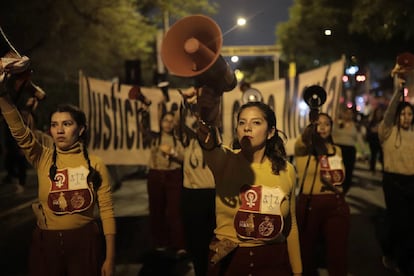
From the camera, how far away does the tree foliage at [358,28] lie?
1195 cm

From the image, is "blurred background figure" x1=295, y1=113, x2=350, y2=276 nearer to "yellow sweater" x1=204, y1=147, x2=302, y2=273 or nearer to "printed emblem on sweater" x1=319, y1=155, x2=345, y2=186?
"printed emblem on sweater" x1=319, y1=155, x2=345, y2=186

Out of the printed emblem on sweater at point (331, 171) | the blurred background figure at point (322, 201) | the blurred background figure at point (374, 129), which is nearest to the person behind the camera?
the blurred background figure at point (322, 201)

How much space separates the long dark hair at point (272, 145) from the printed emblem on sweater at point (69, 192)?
1091 millimetres

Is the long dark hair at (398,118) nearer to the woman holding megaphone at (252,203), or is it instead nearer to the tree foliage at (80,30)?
the woman holding megaphone at (252,203)

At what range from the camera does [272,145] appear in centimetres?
315

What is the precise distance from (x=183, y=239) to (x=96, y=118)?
8.63 ft

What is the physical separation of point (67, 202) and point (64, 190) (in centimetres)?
8

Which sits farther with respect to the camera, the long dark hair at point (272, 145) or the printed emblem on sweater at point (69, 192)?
the printed emblem on sweater at point (69, 192)

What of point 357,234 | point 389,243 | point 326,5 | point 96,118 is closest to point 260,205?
point 389,243

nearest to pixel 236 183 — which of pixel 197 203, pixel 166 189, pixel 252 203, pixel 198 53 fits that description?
pixel 252 203

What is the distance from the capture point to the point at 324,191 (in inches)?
188

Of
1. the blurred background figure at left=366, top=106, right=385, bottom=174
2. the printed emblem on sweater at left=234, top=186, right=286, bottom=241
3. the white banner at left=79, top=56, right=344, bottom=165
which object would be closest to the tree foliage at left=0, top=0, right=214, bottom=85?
the white banner at left=79, top=56, right=344, bottom=165

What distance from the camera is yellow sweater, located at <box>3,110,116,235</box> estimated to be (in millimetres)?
3248

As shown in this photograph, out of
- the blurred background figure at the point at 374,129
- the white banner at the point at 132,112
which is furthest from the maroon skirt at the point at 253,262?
the blurred background figure at the point at 374,129
